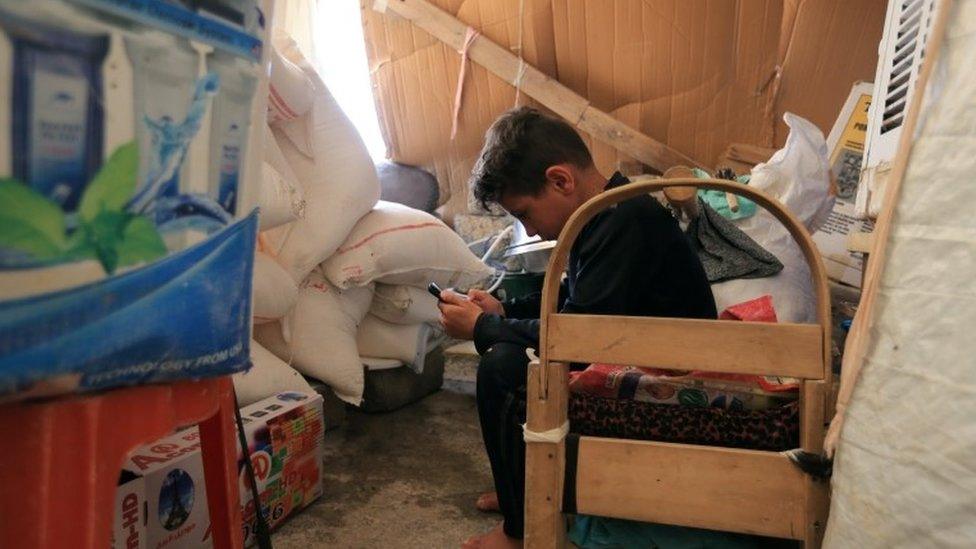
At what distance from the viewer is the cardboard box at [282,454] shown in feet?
3.30

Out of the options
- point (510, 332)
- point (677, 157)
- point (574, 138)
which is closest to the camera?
point (510, 332)

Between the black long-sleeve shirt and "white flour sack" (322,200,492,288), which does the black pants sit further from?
"white flour sack" (322,200,492,288)

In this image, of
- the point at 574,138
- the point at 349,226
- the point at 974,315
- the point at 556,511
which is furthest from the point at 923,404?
the point at 349,226

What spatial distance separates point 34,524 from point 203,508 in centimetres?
53

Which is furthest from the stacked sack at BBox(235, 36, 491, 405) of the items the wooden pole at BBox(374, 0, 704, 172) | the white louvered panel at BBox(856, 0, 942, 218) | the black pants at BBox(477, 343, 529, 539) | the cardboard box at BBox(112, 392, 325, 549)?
the white louvered panel at BBox(856, 0, 942, 218)

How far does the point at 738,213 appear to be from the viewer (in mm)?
1453

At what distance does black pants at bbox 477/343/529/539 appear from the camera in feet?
3.21

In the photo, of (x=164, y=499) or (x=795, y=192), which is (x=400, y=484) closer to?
(x=164, y=499)

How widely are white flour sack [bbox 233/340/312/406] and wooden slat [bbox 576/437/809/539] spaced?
0.64 metres

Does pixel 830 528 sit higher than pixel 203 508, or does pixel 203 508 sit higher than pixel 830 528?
pixel 830 528

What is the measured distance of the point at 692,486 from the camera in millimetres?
751

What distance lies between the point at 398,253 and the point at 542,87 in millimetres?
836

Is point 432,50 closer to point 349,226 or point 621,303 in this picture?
point 349,226

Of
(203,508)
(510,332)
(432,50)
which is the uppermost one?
(432,50)
